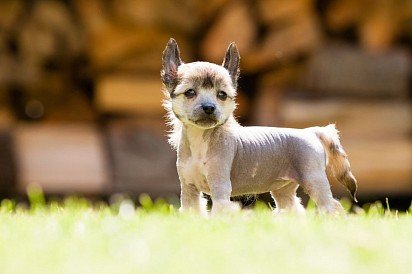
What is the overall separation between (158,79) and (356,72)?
168cm

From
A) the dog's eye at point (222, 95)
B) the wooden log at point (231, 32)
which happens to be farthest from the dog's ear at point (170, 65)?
the wooden log at point (231, 32)

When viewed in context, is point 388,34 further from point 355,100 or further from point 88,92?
point 88,92

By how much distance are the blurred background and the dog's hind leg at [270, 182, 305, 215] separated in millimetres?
3168

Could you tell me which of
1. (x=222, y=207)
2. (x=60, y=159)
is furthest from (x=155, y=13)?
(x=222, y=207)

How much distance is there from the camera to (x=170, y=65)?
11.3 ft

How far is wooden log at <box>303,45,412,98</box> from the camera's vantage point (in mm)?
6926

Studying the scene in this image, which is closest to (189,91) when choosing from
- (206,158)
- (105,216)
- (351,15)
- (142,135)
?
(206,158)

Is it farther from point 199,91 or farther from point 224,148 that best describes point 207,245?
point 199,91

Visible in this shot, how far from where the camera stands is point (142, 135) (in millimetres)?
6957

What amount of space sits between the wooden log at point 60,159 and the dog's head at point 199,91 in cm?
348

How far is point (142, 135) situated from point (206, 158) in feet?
12.0

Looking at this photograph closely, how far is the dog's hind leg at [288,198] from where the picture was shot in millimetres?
3615

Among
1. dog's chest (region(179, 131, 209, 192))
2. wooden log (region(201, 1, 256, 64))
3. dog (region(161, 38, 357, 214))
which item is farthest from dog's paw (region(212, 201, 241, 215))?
wooden log (region(201, 1, 256, 64))

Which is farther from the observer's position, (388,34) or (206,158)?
(388,34)
